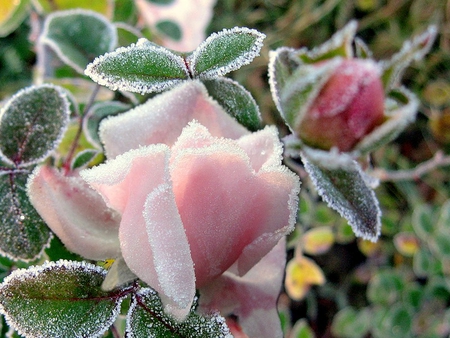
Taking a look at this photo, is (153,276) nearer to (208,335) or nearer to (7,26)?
(208,335)

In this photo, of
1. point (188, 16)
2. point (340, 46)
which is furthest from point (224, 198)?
point (188, 16)

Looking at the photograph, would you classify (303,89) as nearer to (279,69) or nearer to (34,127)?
(279,69)

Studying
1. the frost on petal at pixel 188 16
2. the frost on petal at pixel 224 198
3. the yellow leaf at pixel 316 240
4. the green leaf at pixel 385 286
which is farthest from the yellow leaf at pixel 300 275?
the frost on petal at pixel 224 198

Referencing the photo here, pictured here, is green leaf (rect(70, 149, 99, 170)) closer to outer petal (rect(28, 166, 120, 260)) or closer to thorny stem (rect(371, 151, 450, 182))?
outer petal (rect(28, 166, 120, 260))

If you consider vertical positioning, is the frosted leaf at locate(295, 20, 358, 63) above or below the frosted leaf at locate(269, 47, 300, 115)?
above

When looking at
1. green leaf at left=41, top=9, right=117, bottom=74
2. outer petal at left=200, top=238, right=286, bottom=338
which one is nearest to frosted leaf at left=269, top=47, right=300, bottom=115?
outer petal at left=200, top=238, right=286, bottom=338

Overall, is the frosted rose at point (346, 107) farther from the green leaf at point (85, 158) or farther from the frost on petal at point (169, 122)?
the green leaf at point (85, 158)
